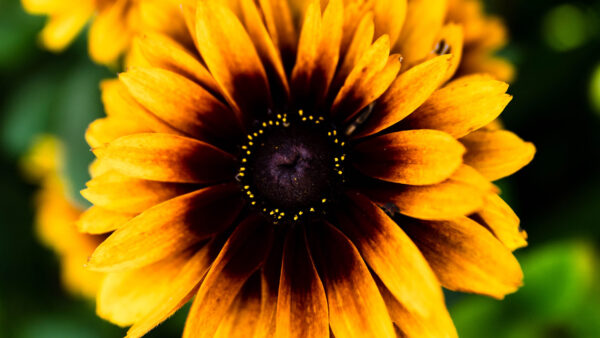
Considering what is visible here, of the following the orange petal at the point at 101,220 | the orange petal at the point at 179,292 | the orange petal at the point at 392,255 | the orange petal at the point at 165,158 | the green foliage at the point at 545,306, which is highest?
the orange petal at the point at 165,158

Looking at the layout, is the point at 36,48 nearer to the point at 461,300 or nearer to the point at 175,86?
the point at 175,86

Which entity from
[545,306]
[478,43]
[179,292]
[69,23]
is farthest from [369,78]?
[545,306]

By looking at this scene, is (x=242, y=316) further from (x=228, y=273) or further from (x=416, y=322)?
(x=416, y=322)

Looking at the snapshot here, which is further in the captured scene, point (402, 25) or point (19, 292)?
point (19, 292)

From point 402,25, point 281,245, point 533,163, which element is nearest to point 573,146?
point 533,163

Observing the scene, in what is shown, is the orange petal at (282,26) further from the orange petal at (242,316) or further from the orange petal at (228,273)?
the orange petal at (242,316)

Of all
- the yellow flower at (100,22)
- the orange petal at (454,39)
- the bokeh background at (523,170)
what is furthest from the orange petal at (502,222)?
the yellow flower at (100,22)
